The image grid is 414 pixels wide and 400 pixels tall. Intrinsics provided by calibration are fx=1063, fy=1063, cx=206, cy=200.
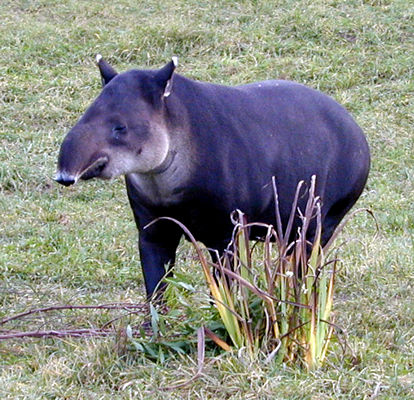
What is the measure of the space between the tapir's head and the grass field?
771 mm

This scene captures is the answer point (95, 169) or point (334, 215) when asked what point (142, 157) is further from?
point (334, 215)

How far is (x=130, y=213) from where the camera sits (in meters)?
8.91

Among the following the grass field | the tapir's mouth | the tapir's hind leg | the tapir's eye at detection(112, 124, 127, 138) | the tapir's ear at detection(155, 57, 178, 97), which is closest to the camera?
the grass field

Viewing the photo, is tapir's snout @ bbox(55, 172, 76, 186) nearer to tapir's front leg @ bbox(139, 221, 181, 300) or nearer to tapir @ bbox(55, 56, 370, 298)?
tapir @ bbox(55, 56, 370, 298)

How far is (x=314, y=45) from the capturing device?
1258 cm

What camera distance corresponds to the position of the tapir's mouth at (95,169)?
518cm

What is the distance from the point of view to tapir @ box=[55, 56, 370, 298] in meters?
5.33

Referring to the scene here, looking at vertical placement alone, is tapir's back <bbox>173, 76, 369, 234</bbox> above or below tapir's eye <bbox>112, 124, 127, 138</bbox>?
below

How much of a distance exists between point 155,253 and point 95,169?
3.01ft

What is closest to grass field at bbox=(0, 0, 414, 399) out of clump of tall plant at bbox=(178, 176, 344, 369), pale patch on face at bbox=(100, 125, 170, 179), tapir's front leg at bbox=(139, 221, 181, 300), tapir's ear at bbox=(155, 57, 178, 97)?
clump of tall plant at bbox=(178, 176, 344, 369)

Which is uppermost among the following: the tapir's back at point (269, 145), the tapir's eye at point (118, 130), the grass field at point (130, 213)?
the tapir's eye at point (118, 130)

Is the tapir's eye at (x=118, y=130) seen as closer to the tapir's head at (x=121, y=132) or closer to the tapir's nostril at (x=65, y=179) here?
the tapir's head at (x=121, y=132)

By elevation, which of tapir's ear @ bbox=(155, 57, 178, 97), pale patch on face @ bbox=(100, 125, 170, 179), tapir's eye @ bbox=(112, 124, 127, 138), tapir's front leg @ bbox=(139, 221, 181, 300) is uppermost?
tapir's ear @ bbox=(155, 57, 178, 97)

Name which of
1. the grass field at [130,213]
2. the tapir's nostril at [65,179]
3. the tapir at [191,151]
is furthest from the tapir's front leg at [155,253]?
the tapir's nostril at [65,179]
